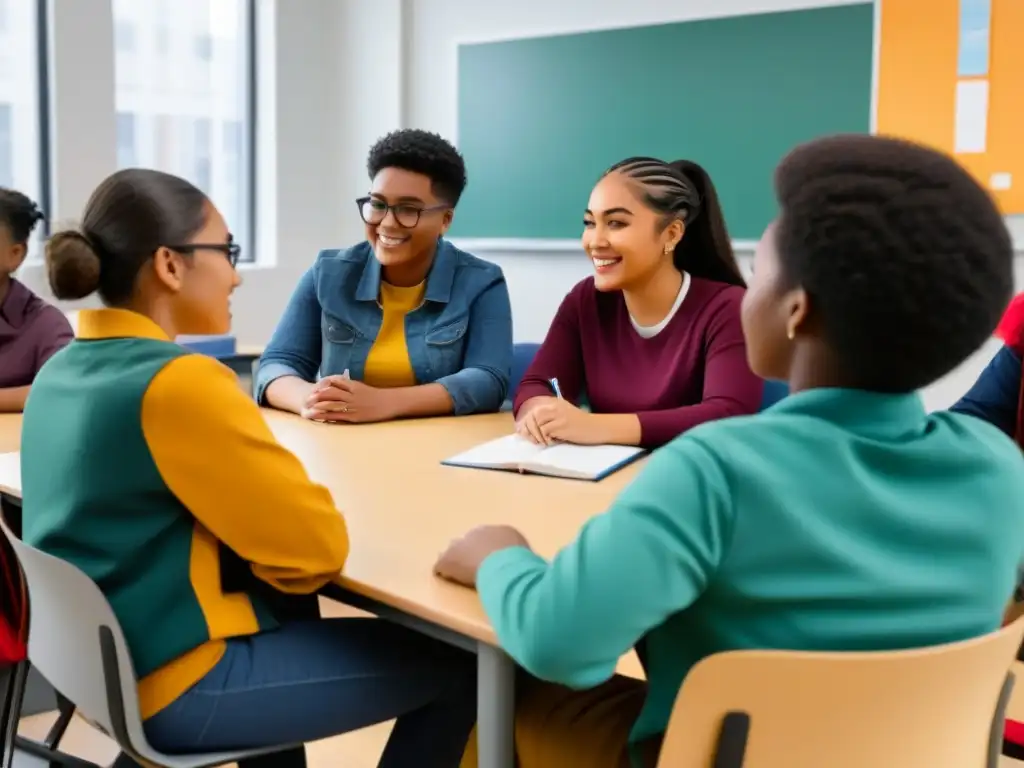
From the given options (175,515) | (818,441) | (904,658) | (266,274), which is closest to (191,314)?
(175,515)

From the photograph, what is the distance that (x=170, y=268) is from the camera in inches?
55.7

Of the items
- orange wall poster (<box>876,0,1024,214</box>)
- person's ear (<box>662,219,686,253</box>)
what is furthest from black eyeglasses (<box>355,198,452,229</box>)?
orange wall poster (<box>876,0,1024,214</box>)

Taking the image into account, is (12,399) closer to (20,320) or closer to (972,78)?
(20,320)

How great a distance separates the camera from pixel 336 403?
2.28 m

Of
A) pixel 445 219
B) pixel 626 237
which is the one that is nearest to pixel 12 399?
pixel 445 219

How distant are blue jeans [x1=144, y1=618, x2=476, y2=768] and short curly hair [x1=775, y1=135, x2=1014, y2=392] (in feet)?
2.43

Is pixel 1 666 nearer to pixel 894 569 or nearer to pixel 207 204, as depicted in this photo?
pixel 207 204

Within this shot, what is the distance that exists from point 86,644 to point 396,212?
1471 millimetres

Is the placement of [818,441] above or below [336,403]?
above

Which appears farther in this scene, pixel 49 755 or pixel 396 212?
pixel 396 212

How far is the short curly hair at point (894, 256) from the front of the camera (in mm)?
867

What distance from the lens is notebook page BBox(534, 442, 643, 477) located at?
179cm

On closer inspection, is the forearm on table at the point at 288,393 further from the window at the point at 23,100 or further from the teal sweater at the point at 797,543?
the window at the point at 23,100

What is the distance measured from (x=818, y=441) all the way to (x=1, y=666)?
4.86ft
